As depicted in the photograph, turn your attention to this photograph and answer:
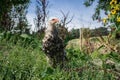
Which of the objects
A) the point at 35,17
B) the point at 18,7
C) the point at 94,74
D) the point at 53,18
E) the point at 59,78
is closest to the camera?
the point at 59,78

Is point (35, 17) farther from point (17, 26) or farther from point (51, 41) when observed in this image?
point (51, 41)

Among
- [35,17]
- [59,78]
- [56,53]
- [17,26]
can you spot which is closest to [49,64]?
[56,53]

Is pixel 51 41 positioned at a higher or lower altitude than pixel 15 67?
higher

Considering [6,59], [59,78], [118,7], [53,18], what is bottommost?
[59,78]

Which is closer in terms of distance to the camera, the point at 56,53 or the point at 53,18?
the point at 56,53

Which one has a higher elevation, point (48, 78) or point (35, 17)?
point (35, 17)

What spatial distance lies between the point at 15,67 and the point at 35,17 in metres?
6.18

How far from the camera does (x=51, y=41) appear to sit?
5793 millimetres

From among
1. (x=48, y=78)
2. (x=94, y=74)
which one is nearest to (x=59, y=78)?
(x=48, y=78)

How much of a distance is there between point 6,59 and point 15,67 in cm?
37

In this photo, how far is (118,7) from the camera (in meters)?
9.54

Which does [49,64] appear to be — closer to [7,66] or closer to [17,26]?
[7,66]

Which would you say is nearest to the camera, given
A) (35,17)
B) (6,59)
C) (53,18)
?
(6,59)

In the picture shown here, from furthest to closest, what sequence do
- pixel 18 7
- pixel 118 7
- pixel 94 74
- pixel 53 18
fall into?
1. pixel 18 7
2. pixel 118 7
3. pixel 53 18
4. pixel 94 74
